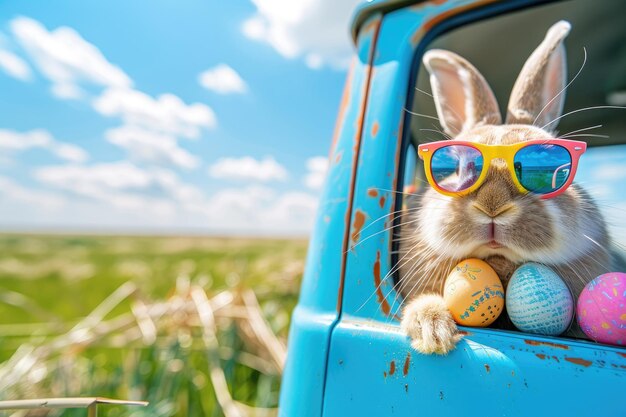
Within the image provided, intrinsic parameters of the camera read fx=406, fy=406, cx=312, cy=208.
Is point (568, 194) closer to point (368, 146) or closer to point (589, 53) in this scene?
point (368, 146)

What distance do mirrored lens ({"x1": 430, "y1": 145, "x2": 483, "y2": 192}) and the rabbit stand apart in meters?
0.03

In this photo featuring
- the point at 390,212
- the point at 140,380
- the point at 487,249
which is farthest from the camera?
the point at 140,380

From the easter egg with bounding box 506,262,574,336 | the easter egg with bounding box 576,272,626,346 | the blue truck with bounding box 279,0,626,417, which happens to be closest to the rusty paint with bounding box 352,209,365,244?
the blue truck with bounding box 279,0,626,417

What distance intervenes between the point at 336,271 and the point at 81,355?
7.02ft

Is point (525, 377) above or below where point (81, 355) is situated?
above

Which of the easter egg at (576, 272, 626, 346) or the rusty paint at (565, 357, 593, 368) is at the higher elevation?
the easter egg at (576, 272, 626, 346)

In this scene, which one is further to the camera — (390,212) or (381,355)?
(390,212)

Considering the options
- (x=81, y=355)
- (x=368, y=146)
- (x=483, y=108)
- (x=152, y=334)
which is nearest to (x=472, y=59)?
(x=483, y=108)

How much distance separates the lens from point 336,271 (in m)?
1.07

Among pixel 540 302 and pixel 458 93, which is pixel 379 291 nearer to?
pixel 540 302

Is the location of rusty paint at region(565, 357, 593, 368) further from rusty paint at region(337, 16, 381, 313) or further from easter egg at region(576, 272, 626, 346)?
rusty paint at region(337, 16, 381, 313)

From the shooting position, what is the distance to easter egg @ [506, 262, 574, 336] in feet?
2.75

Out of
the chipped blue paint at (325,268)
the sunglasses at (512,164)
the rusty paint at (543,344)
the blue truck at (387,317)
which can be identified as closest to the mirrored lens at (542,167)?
the sunglasses at (512,164)

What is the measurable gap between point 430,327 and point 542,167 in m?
0.41
